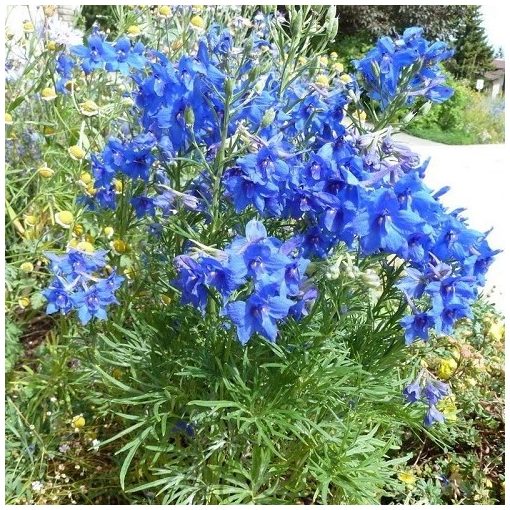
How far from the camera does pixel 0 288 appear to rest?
2.29 m

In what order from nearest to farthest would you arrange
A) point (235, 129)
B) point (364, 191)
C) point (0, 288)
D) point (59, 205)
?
1. point (364, 191)
2. point (235, 129)
3. point (0, 288)
4. point (59, 205)

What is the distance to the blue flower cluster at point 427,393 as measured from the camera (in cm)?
186

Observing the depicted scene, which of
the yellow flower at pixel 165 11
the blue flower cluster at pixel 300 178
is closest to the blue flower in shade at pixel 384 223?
the blue flower cluster at pixel 300 178

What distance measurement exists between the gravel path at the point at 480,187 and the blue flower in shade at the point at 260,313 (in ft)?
8.84

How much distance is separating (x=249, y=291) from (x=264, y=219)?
0.30m

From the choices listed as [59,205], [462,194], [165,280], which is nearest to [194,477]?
[165,280]

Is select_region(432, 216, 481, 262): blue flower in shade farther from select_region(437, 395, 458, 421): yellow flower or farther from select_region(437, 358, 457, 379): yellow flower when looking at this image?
select_region(437, 358, 457, 379): yellow flower

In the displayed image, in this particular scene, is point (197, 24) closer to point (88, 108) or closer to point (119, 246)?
point (88, 108)

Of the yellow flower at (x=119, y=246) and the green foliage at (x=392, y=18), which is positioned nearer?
the yellow flower at (x=119, y=246)

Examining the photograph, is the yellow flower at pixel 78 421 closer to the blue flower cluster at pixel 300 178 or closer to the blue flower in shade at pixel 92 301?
the blue flower in shade at pixel 92 301

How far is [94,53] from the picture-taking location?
241 centimetres

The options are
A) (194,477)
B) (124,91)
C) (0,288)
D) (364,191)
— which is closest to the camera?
(364,191)

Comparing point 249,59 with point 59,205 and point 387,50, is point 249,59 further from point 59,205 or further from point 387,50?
point 59,205

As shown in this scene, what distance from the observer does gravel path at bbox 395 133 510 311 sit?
457 cm
